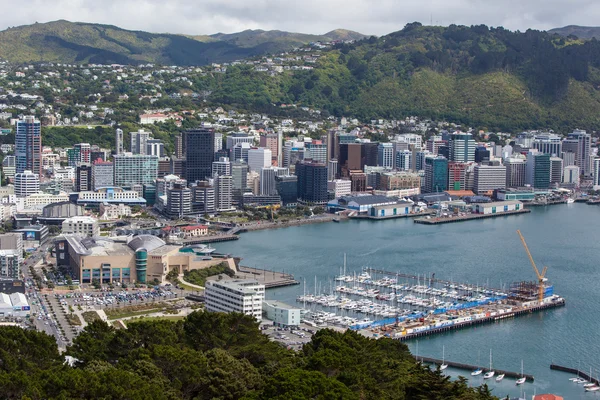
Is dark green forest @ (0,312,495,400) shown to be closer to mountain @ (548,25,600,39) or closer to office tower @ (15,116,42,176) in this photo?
office tower @ (15,116,42,176)

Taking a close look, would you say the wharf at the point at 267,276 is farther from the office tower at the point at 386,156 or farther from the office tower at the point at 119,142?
the office tower at the point at 386,156

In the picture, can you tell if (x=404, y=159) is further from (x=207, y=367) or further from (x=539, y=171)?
(x=207, y=367)

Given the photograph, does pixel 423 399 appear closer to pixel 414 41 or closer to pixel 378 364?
pixel 378 364

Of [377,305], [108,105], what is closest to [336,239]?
[377,305]

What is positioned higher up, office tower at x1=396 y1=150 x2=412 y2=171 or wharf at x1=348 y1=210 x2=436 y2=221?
office tower at x1=396 y1=150 x2=412 y2=171

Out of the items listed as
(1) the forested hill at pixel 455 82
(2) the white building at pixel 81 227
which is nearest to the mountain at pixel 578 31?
(1) the forested hill at pixel 455 82

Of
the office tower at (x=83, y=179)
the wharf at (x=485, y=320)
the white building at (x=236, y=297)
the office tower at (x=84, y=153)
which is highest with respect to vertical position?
the office tower at (x=84, y=153)

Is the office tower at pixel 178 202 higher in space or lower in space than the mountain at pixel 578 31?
lower

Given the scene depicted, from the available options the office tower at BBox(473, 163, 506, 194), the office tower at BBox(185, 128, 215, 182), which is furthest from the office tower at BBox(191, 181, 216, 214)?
the office tower at BBox(473, 163, 506, 194)
